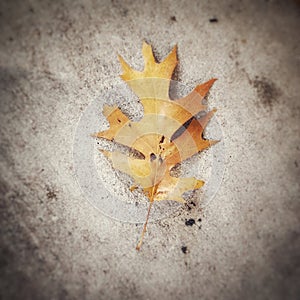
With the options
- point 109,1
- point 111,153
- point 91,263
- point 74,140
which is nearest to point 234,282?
point 91,263

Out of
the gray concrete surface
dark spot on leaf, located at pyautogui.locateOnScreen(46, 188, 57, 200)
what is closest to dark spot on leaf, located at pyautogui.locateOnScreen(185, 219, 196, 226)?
the gray concrete surface

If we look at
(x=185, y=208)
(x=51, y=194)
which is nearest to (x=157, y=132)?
(x=185, y=208)

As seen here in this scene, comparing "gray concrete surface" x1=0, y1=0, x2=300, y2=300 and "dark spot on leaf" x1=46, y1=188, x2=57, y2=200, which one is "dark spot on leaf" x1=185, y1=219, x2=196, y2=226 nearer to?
"gray concrete surface" x1=0, y1=0, x2=300, y2=300

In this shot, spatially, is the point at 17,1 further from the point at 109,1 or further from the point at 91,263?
the point at 91,263

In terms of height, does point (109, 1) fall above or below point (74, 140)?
above

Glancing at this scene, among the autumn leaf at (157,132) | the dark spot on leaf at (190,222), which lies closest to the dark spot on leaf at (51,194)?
the autumn leaf at (157,132)

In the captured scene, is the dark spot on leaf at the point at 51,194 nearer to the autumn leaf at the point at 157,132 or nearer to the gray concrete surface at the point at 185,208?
the gray concrete surface at the point at 185,208
